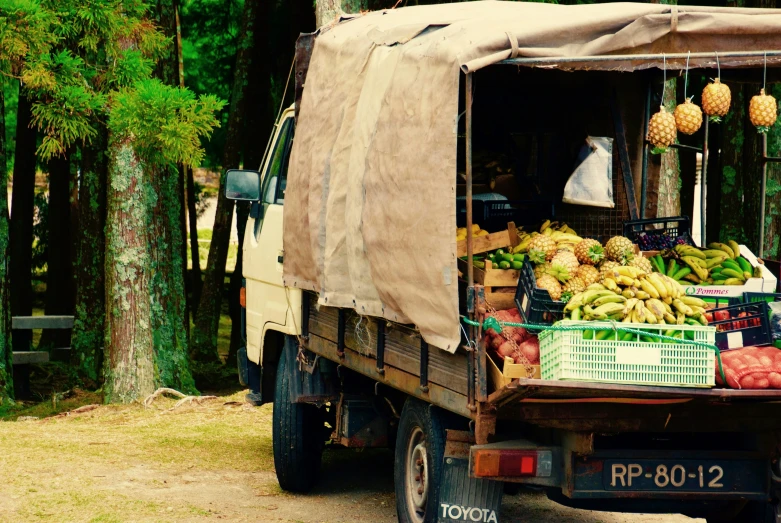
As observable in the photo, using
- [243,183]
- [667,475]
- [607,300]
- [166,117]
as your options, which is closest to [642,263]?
[607,300]

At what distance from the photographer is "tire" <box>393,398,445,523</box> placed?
5.84 m

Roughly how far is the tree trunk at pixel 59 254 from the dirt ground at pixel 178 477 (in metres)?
7.04

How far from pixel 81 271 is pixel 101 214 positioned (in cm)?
81

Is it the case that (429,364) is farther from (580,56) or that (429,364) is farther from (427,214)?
(580,56)

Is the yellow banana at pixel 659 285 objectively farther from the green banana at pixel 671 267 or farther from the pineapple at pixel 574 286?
the green banana at pixel 671 267

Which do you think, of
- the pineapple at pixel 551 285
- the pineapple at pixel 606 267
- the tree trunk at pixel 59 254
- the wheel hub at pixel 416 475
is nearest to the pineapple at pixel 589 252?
the pineapple at pixel 606 267

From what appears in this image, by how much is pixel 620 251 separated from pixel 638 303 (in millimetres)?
973

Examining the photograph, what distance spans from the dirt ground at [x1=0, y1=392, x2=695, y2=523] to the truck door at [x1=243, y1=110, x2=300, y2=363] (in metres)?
1.07

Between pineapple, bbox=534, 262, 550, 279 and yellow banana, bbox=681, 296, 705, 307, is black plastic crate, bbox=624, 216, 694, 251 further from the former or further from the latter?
yellow banana, bbox=681, 296, 705, 307

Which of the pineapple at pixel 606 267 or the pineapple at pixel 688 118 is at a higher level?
the pineapple at pixel 688 118

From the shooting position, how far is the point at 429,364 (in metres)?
Answer: 5.77

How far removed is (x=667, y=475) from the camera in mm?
5441

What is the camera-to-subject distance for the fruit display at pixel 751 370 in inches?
197

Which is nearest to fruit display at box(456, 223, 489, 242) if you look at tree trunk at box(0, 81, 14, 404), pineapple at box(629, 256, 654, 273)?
pineapple at box(629, 256, 654, 273)
